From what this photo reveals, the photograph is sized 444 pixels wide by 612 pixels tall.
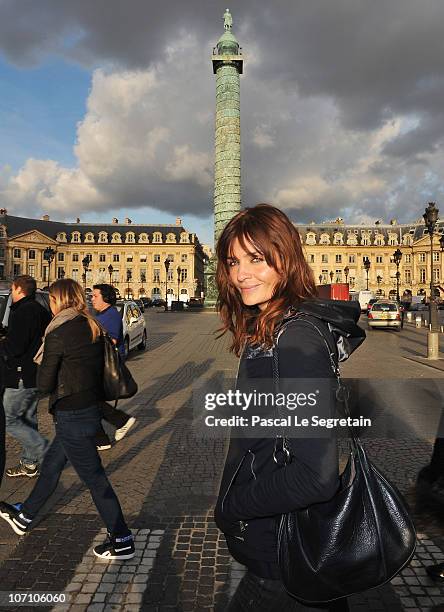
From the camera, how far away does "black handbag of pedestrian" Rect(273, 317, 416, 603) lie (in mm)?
1389

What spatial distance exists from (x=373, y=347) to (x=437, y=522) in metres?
14.1

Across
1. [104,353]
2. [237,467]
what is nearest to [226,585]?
[104,353]

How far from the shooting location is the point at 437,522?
10.7ft

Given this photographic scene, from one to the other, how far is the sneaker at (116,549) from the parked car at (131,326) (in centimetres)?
974

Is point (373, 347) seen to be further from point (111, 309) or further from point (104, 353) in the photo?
point (104, 353)

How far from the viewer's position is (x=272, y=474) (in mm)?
1420

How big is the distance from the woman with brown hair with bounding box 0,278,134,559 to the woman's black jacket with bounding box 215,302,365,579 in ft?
6.44

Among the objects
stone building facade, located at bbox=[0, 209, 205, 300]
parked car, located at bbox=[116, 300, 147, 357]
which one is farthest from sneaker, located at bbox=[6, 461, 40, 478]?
stone building facade, located at bbox=[0, 209, 205, 300]

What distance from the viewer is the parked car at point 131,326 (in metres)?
13.6

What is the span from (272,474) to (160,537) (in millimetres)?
2575

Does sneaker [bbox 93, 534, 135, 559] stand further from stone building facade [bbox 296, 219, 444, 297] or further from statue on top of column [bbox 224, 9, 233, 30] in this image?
stone building facade [bbox 296, 219, 444, 297]

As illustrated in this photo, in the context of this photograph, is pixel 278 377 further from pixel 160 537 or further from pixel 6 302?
pixel 6 302

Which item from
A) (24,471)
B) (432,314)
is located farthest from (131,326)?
(24,471)
